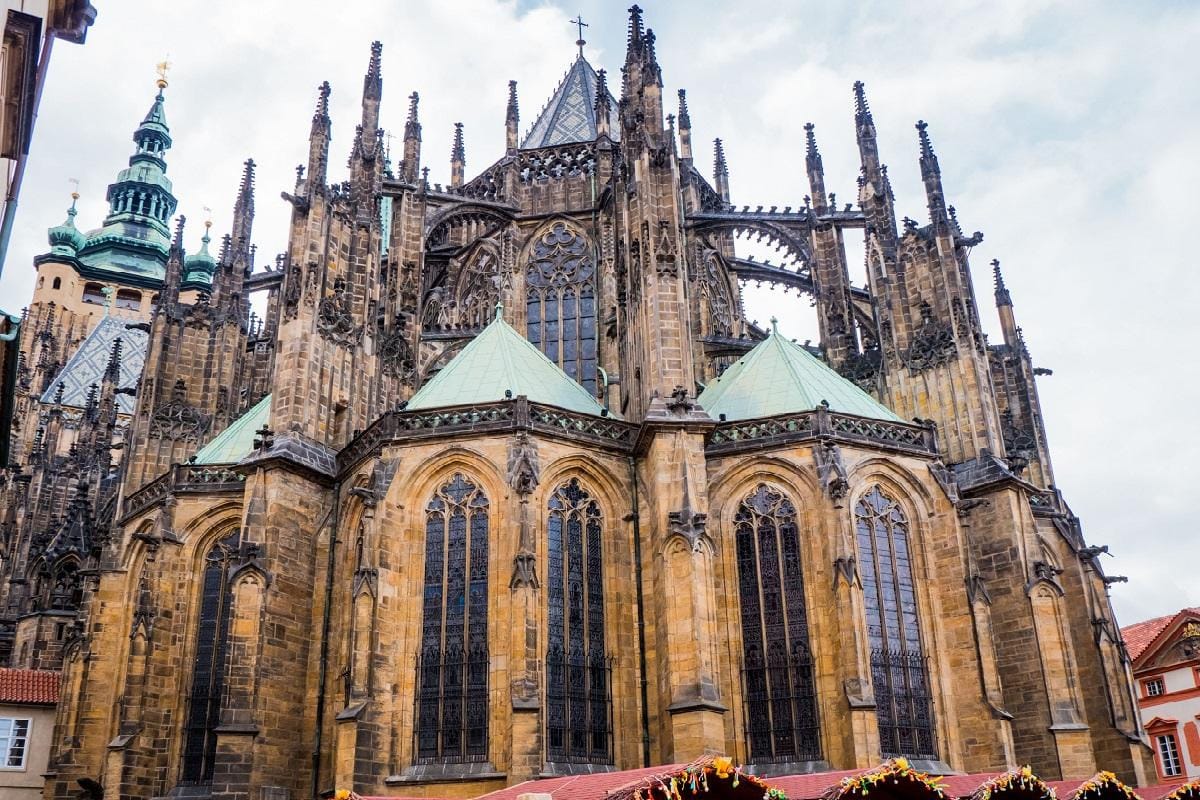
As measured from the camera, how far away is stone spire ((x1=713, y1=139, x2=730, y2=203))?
45.4 meters

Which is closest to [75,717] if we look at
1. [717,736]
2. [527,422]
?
[527,422]

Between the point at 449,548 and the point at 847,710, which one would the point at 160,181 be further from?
the point at 847,710

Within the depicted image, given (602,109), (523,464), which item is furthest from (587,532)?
(602,109)

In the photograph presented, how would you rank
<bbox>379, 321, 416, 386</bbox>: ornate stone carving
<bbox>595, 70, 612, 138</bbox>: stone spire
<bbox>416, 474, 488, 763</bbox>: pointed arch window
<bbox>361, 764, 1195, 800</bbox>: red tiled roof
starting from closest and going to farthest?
<bbox>361, 764, 1195, 800</bbox>: red tiled roof
<bbox>416, 474, 488, 763</bbox>: pointed arch window
<bbox>379, 321, 416, 386</bbox>: ornate stone carving
<bbox>595, 70, 612, 138</bbox>: stone spire

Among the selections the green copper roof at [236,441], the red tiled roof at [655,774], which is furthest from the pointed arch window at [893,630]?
the green copper roof at [236,441]

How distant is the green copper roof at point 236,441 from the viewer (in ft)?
94.8

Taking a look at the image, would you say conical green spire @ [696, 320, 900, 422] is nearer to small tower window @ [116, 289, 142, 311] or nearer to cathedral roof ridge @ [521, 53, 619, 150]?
cathedral roof ridge @ [521, 53, 619, 150]

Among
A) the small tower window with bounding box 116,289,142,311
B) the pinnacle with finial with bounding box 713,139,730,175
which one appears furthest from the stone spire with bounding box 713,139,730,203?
the small tower window with bounding box 116,289,142,311

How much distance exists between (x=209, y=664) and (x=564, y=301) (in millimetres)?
14538

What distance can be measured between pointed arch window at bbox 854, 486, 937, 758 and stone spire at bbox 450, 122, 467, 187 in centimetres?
2464

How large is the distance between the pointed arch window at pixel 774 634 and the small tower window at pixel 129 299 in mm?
63255

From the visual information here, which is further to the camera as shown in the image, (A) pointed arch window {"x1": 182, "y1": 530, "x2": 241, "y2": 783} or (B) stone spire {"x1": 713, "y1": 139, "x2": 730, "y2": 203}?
(B) stone spire {"x1": 713, "y1": 139, "x2": 730, "y2": 203}

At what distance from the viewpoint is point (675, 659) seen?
22.7 m

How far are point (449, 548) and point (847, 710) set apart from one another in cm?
894
